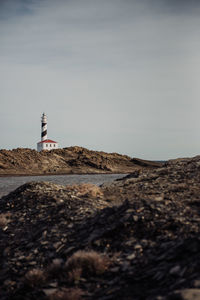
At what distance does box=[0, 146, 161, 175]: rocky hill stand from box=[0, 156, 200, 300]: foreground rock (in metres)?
76.1

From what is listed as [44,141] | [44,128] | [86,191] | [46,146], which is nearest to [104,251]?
[86,191]

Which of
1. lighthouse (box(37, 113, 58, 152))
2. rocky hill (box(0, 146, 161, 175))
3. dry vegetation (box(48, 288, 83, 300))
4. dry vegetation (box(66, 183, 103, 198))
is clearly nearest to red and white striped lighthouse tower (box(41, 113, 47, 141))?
lighthouse (box(37, 113, 58, 152))

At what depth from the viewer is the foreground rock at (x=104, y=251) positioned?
8.23 m

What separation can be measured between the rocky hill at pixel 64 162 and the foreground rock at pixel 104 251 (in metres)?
76.1

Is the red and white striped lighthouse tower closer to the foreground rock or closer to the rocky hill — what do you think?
the rocky hill

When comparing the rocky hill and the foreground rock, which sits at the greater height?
the rocky hill

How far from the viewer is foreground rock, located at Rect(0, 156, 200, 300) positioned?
27.0 feet

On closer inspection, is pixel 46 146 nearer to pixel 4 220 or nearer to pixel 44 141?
pixel 44 141

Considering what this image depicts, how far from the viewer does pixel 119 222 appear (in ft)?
38.6

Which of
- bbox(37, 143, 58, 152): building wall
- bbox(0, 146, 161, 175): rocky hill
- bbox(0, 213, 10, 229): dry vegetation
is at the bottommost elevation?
bbox(0, 213, 10, 229): dry vegetation

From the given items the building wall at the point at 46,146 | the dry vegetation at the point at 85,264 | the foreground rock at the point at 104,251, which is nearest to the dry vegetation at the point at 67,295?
the foreground rock at the point at 104,251

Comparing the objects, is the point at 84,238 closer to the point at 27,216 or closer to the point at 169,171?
the point at 27,216

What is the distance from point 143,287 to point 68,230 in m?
5.52

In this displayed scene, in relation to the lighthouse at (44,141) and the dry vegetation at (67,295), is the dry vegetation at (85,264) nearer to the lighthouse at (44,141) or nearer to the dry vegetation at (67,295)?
the dry vegetation at (67,295)
